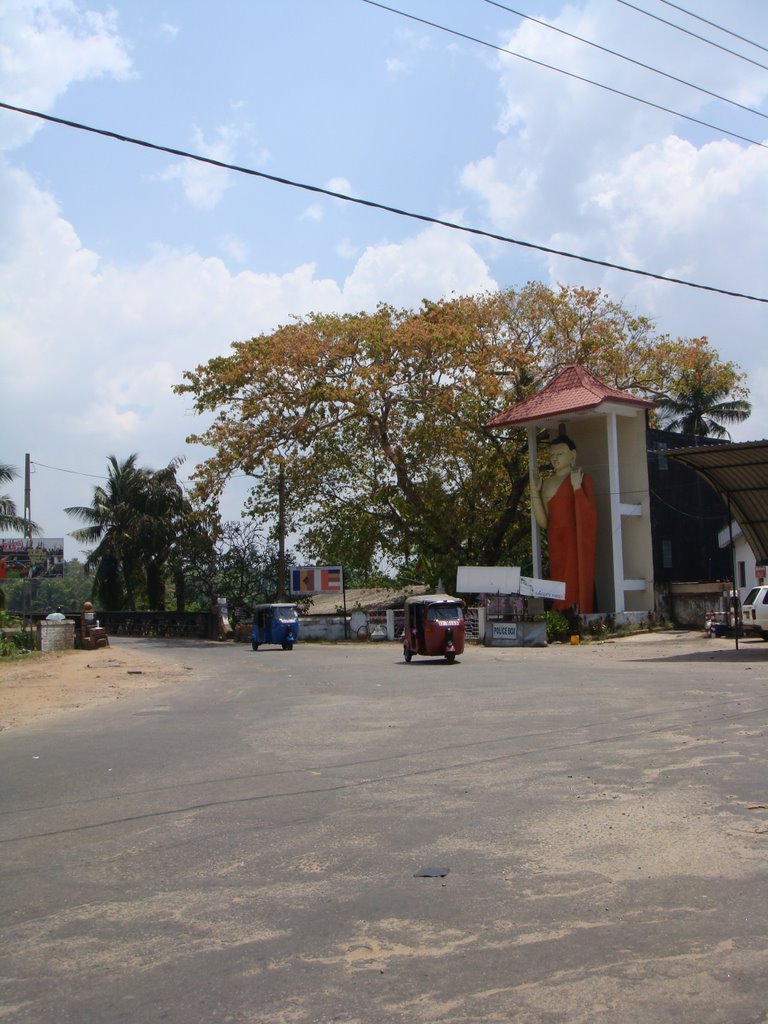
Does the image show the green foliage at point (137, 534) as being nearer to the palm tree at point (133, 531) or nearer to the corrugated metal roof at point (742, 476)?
the palm tree at point (133, 531)

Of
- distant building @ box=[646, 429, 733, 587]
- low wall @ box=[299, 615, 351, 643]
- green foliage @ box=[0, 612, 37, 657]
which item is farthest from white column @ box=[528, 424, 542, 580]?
green foliage @ box=[0, 612, 37, 657]

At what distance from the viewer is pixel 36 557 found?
72750 mm

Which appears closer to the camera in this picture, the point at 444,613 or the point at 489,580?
the point at 444,613

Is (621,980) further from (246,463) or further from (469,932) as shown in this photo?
(246,463)

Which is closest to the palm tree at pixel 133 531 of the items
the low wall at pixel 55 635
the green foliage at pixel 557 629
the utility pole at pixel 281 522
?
the utility pole at pixel 281 522

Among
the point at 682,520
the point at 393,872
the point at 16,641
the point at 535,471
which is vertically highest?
the point at 535,471

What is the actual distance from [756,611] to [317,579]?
81.3 feet

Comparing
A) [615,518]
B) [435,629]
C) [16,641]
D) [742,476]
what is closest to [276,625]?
[16,641]

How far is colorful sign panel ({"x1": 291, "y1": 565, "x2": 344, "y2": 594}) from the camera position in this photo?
52.9m

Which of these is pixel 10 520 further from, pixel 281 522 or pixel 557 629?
pixel 557 629

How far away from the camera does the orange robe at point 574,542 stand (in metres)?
45.0

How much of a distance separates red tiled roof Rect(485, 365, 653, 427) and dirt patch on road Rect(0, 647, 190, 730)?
64.3 ft

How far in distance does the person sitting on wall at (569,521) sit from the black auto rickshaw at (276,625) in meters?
12.1

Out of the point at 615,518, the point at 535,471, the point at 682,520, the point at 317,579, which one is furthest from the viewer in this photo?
the point at 317,579
